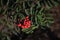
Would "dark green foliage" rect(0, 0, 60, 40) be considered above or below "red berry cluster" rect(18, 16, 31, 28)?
above

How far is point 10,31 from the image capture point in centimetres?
202

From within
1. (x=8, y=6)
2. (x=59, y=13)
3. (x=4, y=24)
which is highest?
(x=8, y=6)

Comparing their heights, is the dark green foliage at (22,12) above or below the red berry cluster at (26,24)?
above

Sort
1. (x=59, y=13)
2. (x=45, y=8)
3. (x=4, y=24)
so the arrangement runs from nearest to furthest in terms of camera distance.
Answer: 1. (x=4, y=24)
2. (x=45, y=8)
3. (x=59, y=13)

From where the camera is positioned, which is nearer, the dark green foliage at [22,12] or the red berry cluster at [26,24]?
the dark green foliage at [22,12]

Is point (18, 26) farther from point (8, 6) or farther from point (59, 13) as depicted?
point (59, 13)

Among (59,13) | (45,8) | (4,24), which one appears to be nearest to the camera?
(4,24)

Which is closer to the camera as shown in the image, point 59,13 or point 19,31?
point 19,31

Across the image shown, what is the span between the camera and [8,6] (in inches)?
81.0

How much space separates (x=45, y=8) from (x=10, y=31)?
0.43 metres

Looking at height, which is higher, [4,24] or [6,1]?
[6,1]

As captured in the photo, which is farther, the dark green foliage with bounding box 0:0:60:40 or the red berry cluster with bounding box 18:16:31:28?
the red berry cluster with bounding box 18:16:31:28

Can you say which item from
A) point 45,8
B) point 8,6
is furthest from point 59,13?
point 8,6

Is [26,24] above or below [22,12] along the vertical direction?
below
